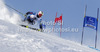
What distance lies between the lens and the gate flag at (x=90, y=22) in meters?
17.1

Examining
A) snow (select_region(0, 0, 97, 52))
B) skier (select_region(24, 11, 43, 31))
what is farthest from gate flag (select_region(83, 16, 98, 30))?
snow (select_region(0, 0, 97, 52))

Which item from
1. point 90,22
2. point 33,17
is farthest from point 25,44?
point 90,22

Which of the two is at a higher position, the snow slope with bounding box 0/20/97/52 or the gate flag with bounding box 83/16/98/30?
the gate flag with bounding box 83/16/98/30

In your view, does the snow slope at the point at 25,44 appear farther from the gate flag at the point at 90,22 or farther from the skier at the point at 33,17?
the gate flag at the point at 90,22

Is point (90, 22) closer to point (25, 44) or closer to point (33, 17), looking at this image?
point (33, 17)

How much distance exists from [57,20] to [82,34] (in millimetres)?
7468

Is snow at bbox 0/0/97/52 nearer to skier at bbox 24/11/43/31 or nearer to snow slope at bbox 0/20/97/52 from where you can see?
snow slope at bbox 0/20/97/52

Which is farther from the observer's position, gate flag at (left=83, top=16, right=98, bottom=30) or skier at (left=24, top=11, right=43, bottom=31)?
gate flag at (left=83, top=16, right=98, bottom=30)

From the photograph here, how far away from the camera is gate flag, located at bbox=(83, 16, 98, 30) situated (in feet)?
56.1

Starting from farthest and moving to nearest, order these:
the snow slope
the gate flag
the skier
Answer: the gate flag < the skier < the snow slope

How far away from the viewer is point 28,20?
13914 mm

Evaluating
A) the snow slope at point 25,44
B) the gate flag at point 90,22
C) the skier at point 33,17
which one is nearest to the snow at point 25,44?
the snow slope at point 25,44

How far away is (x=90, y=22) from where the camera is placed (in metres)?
17.2

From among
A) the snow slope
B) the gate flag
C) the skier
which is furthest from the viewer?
the gate flag
